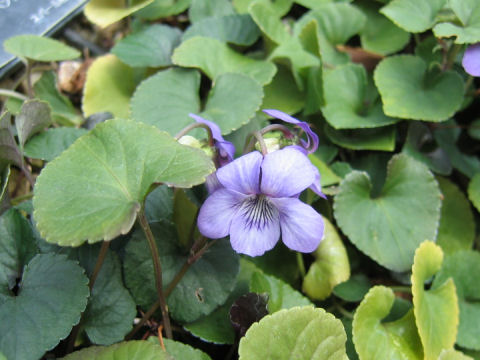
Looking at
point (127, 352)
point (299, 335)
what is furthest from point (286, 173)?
point (127, 352)

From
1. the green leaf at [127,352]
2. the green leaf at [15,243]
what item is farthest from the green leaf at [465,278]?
the green leaf at [15,243]

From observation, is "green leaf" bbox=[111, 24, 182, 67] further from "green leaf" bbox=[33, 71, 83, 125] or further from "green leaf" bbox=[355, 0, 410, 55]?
"green leaf" bbox=[355, 0, 410, 55]

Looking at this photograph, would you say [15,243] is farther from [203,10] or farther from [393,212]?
[203,10]

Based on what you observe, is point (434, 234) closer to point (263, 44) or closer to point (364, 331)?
point (364, 331)

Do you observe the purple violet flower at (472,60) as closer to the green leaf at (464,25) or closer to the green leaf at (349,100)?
the green leaf at (464,25)

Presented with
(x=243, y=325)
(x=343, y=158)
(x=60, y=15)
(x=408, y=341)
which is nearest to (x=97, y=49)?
(x=60, y=15)

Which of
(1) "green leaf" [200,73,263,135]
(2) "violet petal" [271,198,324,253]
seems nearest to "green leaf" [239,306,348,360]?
(2) "violet petal" [271,198,324,253]
